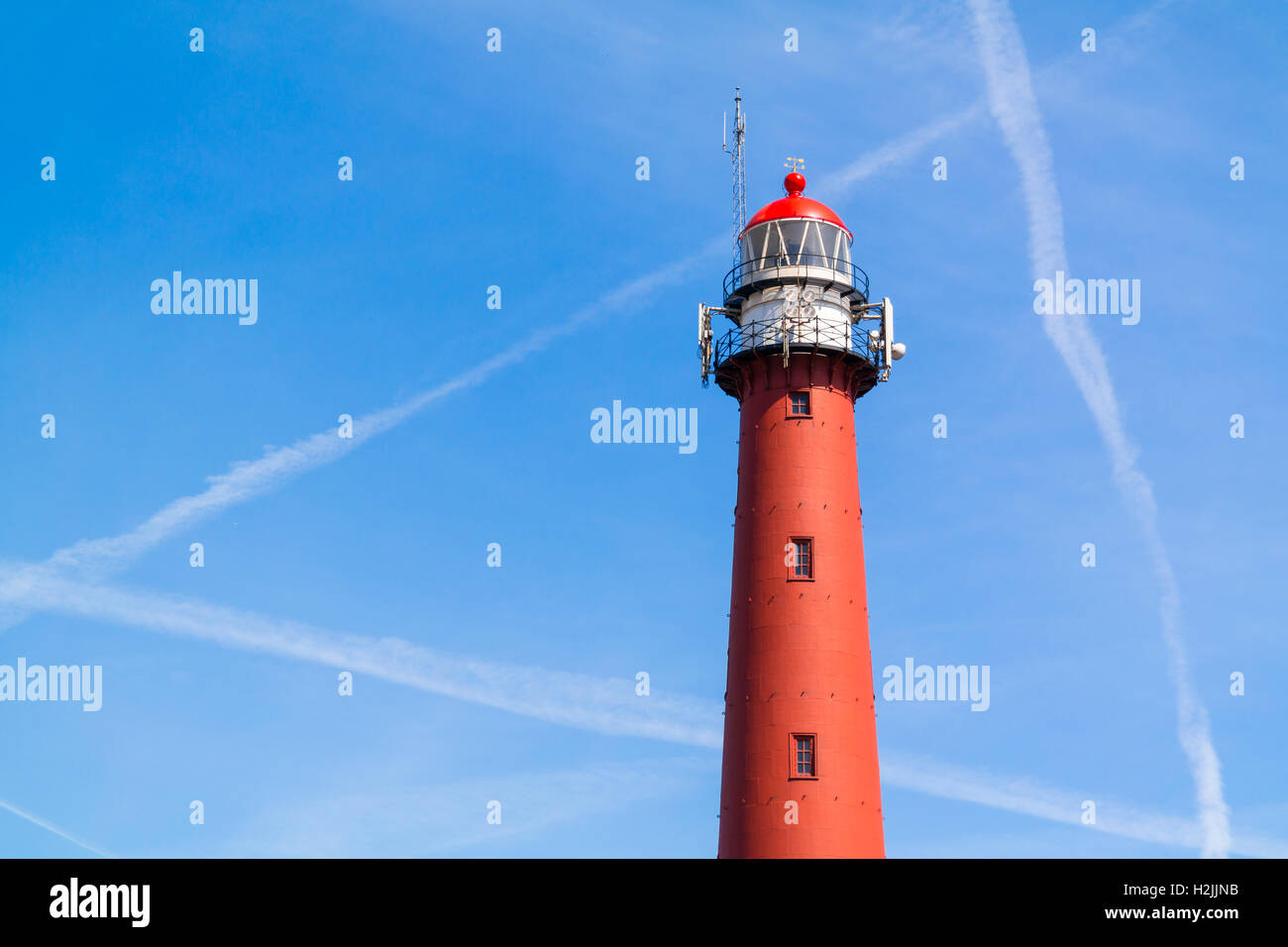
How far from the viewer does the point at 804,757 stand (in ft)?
189

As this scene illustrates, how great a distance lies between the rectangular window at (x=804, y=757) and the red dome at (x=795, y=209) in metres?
21.3

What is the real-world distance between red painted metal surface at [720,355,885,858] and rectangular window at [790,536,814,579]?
0.21 metres

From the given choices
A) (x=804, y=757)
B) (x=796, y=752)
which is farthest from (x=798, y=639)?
(x=804, y=757)

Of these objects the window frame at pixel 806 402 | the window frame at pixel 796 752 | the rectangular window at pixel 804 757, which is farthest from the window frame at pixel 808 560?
the rectangular window at pixel 804 757

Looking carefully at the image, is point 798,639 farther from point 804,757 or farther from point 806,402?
point 806,402

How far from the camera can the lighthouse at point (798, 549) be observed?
57.7 meters

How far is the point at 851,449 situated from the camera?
62625 millimetres

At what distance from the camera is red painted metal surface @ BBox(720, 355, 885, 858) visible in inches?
2260

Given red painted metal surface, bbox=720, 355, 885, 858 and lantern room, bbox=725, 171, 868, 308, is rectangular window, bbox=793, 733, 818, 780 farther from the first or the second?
lantern room, bbox=725, 171, 868, 308

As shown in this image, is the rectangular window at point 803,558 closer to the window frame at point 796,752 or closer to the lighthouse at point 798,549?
the lighthouse at point 798,549

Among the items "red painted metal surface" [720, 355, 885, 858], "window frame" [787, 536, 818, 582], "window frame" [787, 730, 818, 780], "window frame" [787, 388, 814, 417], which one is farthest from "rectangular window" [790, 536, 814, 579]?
"window frame" [787, 730, 818, 780]
